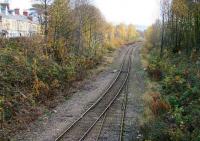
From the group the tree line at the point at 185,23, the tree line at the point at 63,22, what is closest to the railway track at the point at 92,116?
the tree line at the point at 63,22

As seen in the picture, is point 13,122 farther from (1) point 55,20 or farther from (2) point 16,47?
(1) point 55,20

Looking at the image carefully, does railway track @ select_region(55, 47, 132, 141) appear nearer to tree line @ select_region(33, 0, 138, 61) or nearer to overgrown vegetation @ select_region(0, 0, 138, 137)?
overgrown vegetation @ select_region(0, 0, 138, 137)

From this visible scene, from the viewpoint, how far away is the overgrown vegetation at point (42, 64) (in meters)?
21.7

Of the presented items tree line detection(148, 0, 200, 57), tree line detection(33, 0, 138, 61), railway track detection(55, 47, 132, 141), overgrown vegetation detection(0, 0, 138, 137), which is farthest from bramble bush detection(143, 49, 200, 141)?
tree line detection(33, 0, 138, 61)

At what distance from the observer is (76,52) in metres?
42.8

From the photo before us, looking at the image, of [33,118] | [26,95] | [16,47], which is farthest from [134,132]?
[16,47]

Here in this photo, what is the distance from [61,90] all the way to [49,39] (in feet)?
28.2

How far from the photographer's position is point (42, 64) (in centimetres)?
2945

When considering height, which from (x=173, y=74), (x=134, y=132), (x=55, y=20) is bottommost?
(x=134, y=132)

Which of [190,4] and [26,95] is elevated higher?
[190,4]

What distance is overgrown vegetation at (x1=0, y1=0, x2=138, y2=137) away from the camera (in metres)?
21.7

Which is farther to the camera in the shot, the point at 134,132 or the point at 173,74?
the point at 173,74

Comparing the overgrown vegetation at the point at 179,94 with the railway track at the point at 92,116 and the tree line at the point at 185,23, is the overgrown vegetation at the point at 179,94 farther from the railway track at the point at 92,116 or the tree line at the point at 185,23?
the railway track at the point at 92,116

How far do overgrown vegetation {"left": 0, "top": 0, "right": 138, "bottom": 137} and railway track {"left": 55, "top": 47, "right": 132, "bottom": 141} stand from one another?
Answer: 2.83 meters
